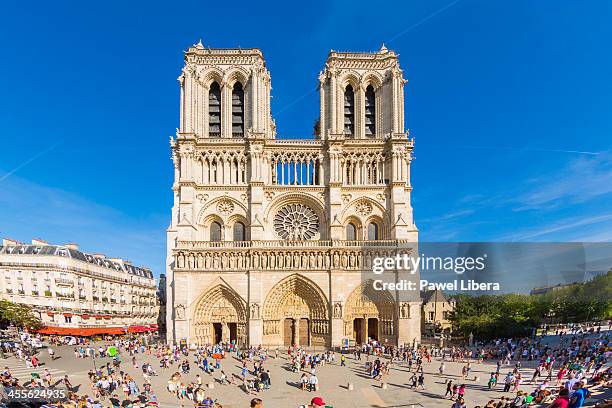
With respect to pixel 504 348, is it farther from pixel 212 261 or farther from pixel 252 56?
pixel 252 56

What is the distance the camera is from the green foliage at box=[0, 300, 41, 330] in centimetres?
3422

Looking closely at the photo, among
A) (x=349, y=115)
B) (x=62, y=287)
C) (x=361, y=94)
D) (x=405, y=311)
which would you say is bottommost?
(x=405, y=311)

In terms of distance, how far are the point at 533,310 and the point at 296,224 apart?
24.9 metres

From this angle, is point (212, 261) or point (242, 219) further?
point (242, 219)

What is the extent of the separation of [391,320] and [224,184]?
1595 centimetres

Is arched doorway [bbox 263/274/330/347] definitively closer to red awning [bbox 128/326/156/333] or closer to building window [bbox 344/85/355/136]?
building window [bbox 344/85/355/136]

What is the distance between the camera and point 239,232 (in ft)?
119

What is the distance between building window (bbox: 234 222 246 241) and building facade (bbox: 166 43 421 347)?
0.36 ft

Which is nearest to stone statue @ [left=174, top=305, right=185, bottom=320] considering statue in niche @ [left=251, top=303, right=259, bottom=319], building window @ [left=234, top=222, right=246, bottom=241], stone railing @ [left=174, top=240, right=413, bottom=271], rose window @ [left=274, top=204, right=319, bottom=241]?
stone railing @ [left=174, top=240, right=413, bottom=271]

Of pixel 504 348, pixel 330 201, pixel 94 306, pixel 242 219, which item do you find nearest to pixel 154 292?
pixel 94 306

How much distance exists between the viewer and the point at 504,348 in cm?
3225

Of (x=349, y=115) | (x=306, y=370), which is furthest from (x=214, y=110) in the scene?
(x=306, y=370)

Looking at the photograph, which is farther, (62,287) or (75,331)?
(62,287)

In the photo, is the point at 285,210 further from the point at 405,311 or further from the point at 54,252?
the point at 54,252
